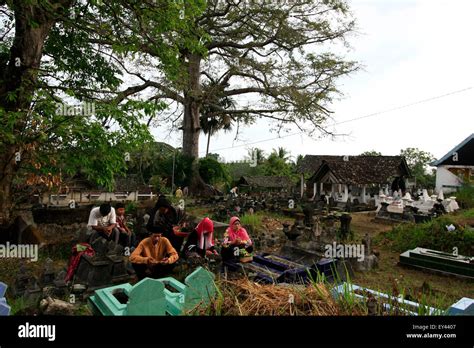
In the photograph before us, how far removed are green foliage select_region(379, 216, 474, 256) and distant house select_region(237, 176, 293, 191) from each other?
728 inches

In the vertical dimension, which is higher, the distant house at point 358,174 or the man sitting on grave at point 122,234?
the distant house at point 358,174

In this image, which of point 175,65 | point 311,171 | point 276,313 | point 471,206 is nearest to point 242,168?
point 311,171

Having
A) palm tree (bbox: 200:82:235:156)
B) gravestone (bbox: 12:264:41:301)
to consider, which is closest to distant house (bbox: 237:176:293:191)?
palm tree (bbox: 200:82:235:156)

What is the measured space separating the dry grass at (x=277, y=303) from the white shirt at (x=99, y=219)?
17.8 ft

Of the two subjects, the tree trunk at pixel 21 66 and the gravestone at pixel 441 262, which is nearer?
the tree trunk at pixel 21 66

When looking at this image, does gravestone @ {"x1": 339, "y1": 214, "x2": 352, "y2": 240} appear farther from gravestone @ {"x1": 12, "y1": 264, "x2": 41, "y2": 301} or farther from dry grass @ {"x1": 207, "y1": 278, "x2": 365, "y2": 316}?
gravestone @ {"x1": 12, "y1": 264, "x2": 41, "y2": 301}

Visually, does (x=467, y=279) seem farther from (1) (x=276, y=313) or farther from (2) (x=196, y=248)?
(1) (x=276, y=313)

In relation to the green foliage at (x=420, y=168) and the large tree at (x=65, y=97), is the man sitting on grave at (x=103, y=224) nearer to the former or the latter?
the large tree at (x=65, y=97)

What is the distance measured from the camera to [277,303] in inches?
96.6

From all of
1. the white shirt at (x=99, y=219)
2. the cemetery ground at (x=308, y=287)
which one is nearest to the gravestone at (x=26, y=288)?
the cemetery ground at (x=308, y=287)

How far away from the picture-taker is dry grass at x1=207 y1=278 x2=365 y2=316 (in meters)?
2.42

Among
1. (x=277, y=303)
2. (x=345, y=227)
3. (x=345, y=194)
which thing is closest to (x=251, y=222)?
(x=345, y=227)

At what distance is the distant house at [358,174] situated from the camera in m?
20.9

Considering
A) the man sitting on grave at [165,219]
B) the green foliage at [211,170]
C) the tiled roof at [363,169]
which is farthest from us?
the green foliage at [211,170]
